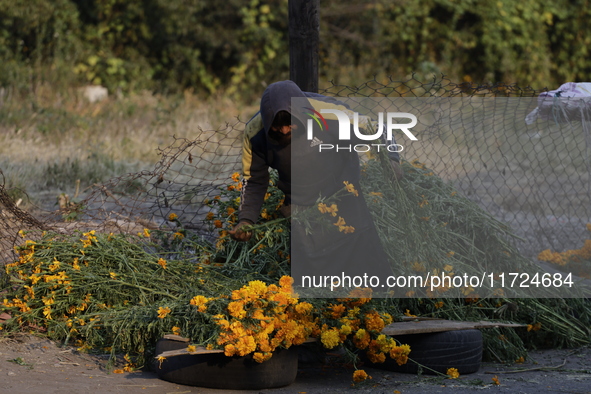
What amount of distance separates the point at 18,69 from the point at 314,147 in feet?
26.7

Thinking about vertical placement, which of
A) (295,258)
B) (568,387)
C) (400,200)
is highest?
(400,200)

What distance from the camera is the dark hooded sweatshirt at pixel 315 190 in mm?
4078

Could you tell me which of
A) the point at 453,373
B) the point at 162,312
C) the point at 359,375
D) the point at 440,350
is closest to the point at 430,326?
the point at 440,350

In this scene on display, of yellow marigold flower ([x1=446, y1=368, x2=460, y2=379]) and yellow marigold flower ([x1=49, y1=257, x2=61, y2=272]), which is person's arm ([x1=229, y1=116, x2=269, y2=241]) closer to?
yellow marigold flower ([x1=49, y1=257, x2=61, y2=272])

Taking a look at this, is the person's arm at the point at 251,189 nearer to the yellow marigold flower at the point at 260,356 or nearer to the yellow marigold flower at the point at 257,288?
the yellow marigold flower at the point at 257,288

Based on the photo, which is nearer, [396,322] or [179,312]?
[179,312]

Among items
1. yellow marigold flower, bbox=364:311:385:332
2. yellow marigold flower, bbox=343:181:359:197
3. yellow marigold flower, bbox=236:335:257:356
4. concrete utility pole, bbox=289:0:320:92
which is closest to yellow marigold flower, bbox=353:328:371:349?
yellow marigold flower, bbox=364:311:385:332

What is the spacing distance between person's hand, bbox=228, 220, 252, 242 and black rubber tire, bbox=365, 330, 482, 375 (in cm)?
103

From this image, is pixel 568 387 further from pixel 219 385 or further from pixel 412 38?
pixel 412 38

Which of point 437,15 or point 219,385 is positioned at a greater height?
point 437,15

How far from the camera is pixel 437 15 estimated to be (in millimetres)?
13828

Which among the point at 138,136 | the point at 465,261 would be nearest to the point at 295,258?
the point at 465,261

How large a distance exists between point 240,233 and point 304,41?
1.68 meters

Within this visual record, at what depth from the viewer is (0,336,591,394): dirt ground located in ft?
11.5
